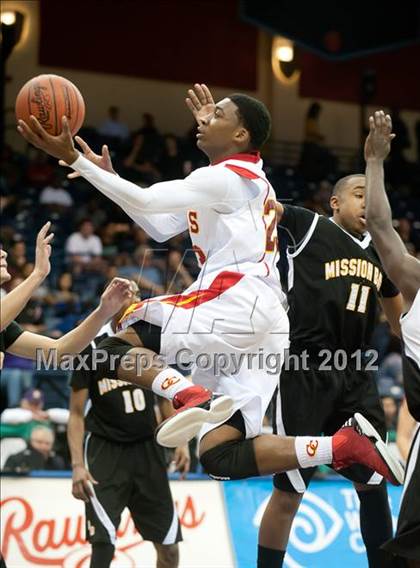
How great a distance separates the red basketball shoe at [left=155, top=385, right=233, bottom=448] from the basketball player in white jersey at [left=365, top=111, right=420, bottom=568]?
955mm

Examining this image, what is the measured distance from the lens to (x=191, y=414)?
16.1 feet

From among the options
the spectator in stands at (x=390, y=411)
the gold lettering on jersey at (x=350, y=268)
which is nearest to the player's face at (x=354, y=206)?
the gold lettering on jersey at (x=350, y=268)

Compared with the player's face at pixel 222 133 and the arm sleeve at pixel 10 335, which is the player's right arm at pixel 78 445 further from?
the player's face at pixel 222 133

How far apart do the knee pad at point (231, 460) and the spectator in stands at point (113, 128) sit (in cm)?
1304

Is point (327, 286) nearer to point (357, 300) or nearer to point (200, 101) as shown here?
point (357, 300)

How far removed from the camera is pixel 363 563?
7629 mm

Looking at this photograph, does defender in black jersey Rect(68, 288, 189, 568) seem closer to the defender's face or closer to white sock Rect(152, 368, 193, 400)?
white sock Rect(152, 368, 193, 400)

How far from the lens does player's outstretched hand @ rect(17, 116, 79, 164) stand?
4980 millimetres

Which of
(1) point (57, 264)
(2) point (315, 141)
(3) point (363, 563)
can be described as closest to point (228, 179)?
(3) point (363, 563)

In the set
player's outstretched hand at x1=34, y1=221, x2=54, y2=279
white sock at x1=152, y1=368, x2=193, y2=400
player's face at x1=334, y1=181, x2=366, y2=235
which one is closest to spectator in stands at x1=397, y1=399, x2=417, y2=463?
player's face at x1=334, y1=181, x2=366, y2=235

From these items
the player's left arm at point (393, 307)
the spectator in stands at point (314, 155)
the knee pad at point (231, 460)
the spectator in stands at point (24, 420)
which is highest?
the spectator in stands at point (314, 155)

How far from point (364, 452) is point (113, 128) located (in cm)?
1353

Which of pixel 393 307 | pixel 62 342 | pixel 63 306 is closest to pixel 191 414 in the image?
pixel 62 342

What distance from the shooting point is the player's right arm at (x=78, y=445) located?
6.68 m
